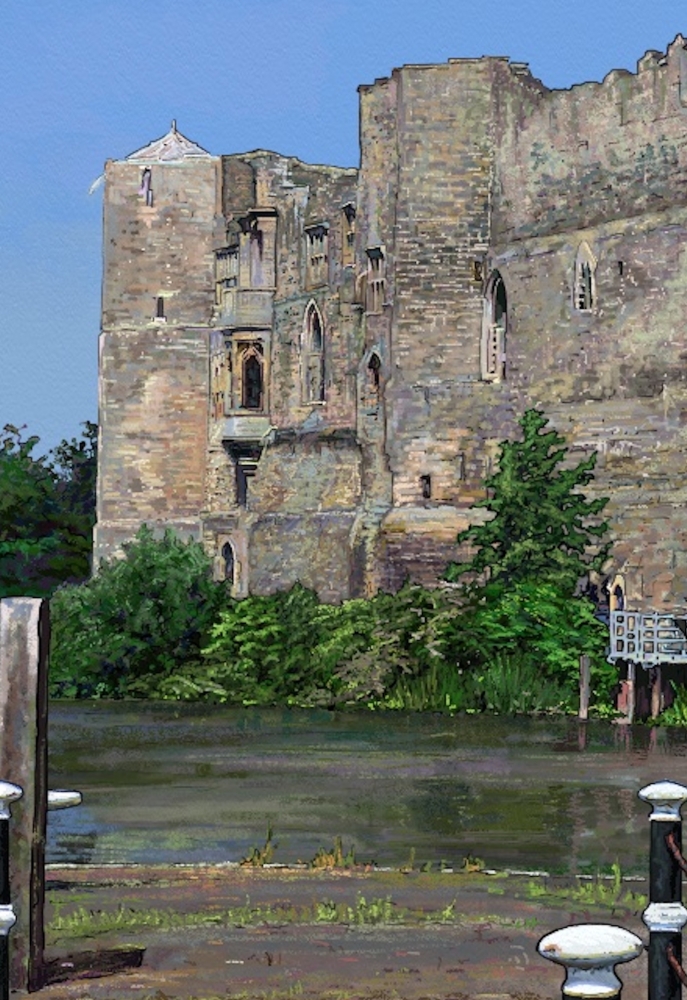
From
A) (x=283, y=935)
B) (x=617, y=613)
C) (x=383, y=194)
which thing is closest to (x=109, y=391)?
(x=383, y=194)

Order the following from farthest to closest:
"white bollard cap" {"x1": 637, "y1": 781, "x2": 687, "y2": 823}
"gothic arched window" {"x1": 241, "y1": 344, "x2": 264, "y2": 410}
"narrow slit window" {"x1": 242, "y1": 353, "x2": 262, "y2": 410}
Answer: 1. "narrow slit window" {"x1": 242, "y1": 353, "x2": 262, "y2": 410}
2. "gothic arched window" {"x1": 241, "y1": 344, "x2": 264, "y2": 410}
3. "white bollard cap" {"x1": 637, "y1": 781, "x2": 687, "y2": 823}

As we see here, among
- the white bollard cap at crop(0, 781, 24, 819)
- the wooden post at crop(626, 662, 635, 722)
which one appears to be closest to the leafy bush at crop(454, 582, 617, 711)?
A: the wooden post at crop(626, 662, 635, 722)

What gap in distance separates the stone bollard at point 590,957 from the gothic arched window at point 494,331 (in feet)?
134

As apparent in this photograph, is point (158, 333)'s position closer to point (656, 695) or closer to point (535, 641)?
point (535, 641)

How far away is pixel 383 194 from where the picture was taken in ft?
159

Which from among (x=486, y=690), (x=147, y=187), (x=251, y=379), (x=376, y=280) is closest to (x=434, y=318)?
(x=376, y=280)

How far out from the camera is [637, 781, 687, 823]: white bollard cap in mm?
8133

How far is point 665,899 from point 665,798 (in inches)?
13.9

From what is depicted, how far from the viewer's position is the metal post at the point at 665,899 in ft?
24.8

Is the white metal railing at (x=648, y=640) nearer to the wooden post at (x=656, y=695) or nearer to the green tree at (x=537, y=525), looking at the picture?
the wooden post at (x=656, y=695)

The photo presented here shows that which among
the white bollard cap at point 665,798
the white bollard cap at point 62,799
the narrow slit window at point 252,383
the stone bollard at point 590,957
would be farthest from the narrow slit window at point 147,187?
the stone bollard at point 590,957

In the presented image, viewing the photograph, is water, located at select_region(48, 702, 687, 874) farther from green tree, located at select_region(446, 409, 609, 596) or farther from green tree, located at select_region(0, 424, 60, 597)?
green tree, located at select_region(0, 424, 60, 597)

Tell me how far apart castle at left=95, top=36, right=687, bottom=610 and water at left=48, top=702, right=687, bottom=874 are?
308 inches

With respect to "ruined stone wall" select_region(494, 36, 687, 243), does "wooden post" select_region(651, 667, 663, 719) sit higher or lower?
lower
